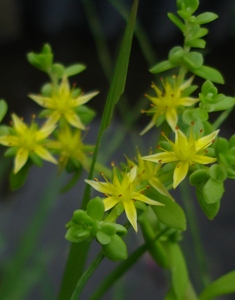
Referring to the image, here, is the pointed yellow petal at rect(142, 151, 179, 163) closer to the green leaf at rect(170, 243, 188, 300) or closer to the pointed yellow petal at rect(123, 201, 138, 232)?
the pointed yellow petal at rect(123, 201, 138, 232)

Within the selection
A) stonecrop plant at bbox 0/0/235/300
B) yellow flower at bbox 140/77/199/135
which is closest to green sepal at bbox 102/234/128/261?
stonecrop plant at bbox 0/0/235/300

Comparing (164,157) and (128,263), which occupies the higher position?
(164,157)

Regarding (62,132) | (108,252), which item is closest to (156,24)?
(62,132)

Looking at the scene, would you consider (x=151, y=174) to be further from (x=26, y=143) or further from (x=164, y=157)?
(x=26, y=143)

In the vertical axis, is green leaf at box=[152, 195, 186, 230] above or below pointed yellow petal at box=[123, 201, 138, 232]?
below

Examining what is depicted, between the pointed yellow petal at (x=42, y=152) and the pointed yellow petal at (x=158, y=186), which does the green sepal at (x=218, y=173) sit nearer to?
the pointed yellow petal at (x=158, y=186)

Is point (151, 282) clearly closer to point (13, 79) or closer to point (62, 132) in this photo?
point (13, 79)

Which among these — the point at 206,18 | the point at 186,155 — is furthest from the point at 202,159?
the point at 206,18

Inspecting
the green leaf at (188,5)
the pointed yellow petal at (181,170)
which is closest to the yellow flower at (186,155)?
the pointed yellow petal at (181,170)
